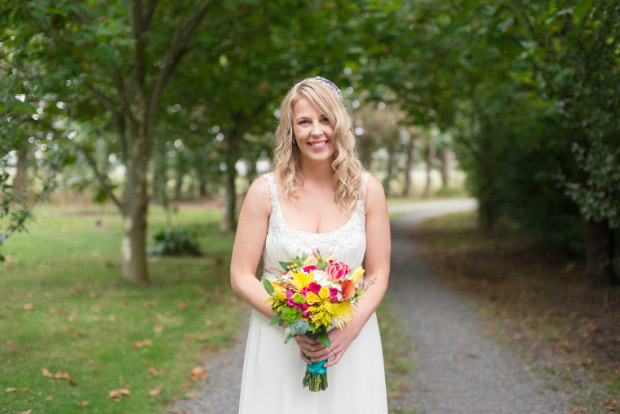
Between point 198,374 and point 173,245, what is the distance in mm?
8205

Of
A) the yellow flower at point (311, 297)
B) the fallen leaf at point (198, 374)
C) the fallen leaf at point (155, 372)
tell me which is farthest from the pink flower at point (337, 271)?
the fallen leaf at point (155, 372)

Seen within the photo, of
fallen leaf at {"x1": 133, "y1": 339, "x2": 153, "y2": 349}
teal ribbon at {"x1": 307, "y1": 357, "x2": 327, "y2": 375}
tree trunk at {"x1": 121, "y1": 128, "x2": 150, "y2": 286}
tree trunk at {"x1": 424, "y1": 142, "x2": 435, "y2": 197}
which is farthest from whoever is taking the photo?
tree trunk at {"x1": 424, "y1": 142, "x2": 435, "y2": 197}

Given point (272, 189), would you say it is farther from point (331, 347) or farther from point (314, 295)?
point (331, 347)

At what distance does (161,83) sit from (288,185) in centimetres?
689

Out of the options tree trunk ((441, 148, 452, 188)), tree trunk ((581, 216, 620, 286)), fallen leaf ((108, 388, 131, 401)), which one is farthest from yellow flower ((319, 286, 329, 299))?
tree trunk ((441, 148, 452, 188))

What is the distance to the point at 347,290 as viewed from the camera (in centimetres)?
219

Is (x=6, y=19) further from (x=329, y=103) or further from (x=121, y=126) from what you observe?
(x=121, y=126)

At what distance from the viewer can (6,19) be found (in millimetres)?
4676

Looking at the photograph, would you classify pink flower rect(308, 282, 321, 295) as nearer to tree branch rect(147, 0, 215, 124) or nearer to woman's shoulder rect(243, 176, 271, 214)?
woman's shoulder rect(243, 176, 271, 214)

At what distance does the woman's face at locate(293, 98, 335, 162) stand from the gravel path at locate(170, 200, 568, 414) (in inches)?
122

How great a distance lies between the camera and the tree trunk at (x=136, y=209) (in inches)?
351

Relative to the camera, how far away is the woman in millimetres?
2461

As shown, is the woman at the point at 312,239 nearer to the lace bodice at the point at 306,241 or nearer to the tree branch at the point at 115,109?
the lace bodice at the point at 306,241

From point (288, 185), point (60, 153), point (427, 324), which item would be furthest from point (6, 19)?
point (427, 324)
